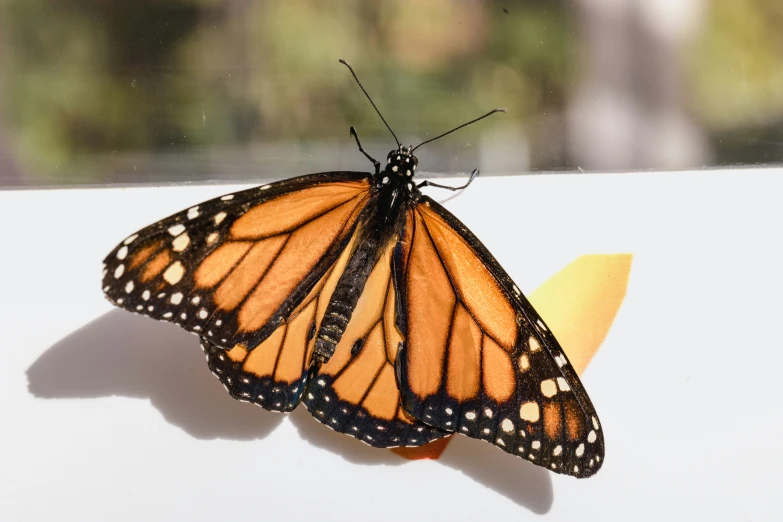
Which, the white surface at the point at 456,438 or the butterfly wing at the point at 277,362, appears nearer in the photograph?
the butterfly wing at the point at 277,362

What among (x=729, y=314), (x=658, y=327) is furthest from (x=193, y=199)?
(x=729, y=314)

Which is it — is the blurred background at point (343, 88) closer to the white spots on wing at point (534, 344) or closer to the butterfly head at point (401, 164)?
the butterfly head at point (401, 164)

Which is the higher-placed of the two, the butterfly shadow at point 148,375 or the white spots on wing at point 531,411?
the butterfly shadow at point 148,375

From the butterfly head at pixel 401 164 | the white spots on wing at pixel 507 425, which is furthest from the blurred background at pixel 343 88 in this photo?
the white spots on wing at pixel 507 425

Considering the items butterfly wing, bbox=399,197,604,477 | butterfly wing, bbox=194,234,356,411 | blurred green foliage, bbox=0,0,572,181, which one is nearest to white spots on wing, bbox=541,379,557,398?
butterfly wing, bbox=399,197,604,477

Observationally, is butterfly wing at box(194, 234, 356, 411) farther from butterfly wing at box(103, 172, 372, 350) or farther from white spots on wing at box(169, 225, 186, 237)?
white spots on wing at box(169, 225, 186, 237)
